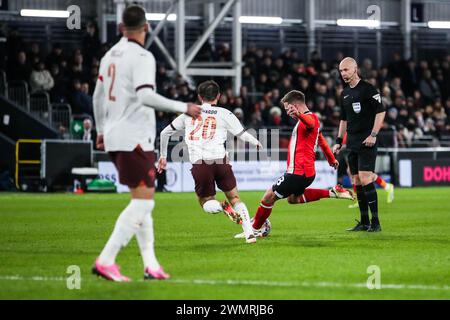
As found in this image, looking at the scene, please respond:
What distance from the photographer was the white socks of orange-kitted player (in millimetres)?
9094

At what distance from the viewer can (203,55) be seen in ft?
126

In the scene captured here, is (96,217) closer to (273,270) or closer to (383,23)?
(273,270)

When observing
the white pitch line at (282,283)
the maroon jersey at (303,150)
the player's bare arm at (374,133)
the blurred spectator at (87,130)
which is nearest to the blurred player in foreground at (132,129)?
the white pitch line at (282,283)

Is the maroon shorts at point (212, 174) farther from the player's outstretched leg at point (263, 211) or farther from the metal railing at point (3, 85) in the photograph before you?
the metal railing at point (3, 85)

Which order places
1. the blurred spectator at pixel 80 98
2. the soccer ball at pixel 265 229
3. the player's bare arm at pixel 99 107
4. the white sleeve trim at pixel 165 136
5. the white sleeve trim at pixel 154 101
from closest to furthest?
the white sleeve trim at pixel 154 101 → the player's bare arm at pixel 99 107 → the white sleeve trim at pixel 165 136 → the soccer ball at pixel 265 229 → the blurred spectator at pixel 80 98

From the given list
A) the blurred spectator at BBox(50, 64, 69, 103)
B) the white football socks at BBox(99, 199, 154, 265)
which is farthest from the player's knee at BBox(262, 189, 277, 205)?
the blurred spectator at BBox(50, 64, 69, 103)

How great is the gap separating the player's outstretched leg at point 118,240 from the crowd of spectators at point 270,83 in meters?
22.3

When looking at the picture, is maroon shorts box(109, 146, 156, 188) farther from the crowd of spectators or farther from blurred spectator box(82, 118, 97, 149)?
the crowd of spectators

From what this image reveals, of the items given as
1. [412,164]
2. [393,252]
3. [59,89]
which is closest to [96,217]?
[393,252]

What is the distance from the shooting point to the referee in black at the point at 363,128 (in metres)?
15.1

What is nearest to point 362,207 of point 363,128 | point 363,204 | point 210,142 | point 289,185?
point 363,204

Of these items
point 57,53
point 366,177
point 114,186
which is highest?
point 57,53

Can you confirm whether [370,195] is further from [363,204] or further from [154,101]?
[154,101]
